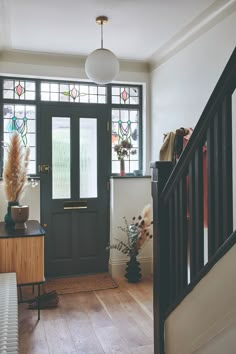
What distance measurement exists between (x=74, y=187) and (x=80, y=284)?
119 centimetres

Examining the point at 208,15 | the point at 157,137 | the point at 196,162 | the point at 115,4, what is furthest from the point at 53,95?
the point at 196,162

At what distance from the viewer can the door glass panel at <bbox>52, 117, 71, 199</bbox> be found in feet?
14.3

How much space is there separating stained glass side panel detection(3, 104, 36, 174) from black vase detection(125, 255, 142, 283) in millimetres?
1637

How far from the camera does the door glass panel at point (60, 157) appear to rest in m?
4.34

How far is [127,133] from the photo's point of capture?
15.2ft

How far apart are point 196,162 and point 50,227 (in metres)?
2.99

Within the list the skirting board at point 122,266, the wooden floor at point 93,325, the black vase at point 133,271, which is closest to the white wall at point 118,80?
the skirting board at point 122,266

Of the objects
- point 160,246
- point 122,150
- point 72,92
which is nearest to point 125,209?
point 122,150

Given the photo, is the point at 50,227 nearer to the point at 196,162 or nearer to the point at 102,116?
the point at 102,116

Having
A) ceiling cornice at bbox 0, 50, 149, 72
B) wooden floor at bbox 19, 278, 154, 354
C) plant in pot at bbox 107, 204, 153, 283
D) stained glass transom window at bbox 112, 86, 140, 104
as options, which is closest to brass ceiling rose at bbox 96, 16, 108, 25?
ceiling cornice at bbox 0, 50, 149, 72

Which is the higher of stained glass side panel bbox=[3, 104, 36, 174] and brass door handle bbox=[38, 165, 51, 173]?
stained glass side panel bbox=[3, 104, 36, 174]

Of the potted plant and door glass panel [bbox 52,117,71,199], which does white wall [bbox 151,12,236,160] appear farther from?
door glass panel [bbox 52,117,71,199]

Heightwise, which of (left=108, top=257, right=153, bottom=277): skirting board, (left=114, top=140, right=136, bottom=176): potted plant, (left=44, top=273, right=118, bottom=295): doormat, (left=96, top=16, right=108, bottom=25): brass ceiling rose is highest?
(left=96, top=16, right=108, bottom=25): brass ceiling rose

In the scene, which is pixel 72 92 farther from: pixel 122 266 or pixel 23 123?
pixel 122 266
